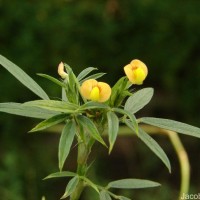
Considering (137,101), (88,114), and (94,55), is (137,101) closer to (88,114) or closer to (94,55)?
(88,114)

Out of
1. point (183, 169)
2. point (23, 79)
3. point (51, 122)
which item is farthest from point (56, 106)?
point (183, 169)

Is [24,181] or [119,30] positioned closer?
[24,181]

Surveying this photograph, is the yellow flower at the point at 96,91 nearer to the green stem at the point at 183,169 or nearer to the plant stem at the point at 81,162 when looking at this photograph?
the plant stem at the point at 81,162

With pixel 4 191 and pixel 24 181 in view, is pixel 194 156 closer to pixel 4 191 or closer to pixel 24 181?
pixel 24 181

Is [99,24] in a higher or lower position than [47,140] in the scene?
higher

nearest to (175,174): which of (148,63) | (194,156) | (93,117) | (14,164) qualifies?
(194,156)

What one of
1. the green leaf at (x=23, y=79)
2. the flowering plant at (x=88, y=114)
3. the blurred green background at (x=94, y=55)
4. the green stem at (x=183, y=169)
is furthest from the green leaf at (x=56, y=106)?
the blurred green background at (x=94, y=55)
